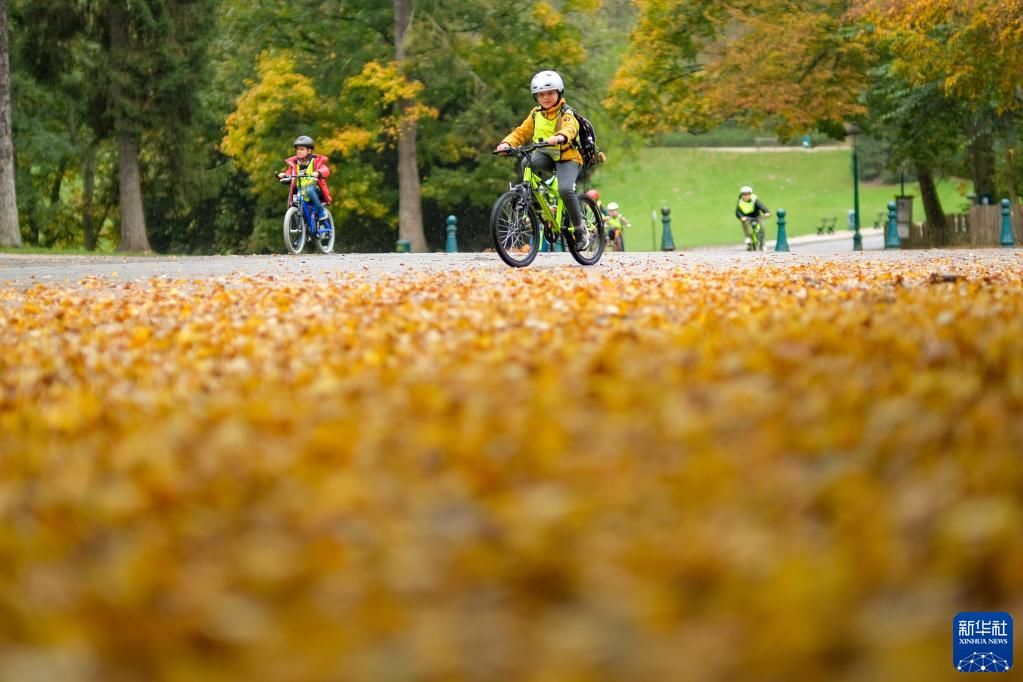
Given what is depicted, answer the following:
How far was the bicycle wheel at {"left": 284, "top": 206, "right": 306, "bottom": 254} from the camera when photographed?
22.5 m

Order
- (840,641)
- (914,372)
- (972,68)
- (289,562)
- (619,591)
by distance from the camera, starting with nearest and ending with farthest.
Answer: (840,641), (619,591), (289,562), (914,372), (972,68)

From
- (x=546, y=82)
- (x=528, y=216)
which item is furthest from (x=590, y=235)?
(x=546, y=82)

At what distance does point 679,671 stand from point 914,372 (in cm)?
321

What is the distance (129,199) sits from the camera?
41062 millimetres

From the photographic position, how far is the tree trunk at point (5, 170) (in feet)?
110

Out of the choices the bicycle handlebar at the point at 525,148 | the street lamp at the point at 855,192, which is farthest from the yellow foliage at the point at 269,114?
the bicycle handlebar at the point at 525,148

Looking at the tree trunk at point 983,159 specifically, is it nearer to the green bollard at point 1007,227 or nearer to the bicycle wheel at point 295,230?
the green bollard at point 1007,227

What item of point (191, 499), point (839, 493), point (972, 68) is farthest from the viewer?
point (972, 68)

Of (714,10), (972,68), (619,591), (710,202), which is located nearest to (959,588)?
(619,591)

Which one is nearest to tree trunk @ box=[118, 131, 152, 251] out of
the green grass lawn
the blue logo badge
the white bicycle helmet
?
the white bicycle helmet

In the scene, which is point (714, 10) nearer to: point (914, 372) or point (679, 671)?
point (914, 372)

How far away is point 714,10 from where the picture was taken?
40.9 m

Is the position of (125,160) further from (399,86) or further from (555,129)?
(555,129)

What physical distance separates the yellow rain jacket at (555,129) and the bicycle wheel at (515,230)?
56cm
